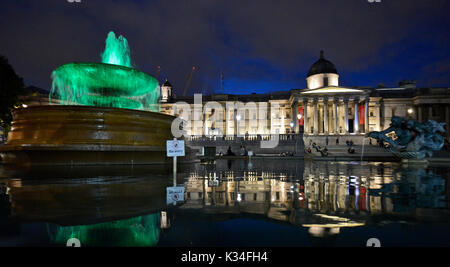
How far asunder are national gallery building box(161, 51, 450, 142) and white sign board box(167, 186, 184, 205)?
136ft

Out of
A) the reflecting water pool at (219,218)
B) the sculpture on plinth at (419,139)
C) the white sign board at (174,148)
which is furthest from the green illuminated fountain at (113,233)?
the sculpture on plinth at (419,139)

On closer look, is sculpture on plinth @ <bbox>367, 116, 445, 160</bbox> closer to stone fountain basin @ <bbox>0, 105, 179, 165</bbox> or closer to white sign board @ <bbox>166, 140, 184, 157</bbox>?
white sign board @ <bbox>166, 140, 184, 157</bbox>

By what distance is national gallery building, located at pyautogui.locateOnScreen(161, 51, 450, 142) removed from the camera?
47.2 meters

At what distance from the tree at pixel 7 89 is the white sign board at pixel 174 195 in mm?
28733

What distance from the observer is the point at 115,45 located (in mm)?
13695

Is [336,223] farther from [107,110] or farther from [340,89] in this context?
[340,89]

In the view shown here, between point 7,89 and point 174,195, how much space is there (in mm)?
30055

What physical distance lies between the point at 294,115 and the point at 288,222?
Result: 4728cm

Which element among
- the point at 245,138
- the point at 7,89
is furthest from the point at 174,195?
the point at 7,89

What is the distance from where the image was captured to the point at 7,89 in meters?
25.1

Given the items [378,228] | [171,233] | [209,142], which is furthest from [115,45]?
[209,142]

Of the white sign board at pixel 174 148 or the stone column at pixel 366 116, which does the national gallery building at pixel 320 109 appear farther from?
the white sign board at pixel 174 148

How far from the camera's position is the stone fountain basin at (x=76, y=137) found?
9.14 m

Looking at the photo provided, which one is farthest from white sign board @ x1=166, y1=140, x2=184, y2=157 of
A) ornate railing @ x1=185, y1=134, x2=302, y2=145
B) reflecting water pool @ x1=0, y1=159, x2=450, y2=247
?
ornate railing @ x1=185, y1=134, x2=302, y2=145
